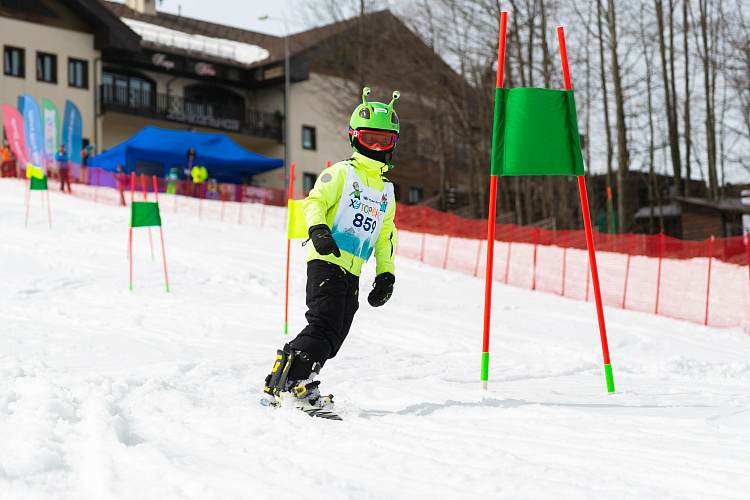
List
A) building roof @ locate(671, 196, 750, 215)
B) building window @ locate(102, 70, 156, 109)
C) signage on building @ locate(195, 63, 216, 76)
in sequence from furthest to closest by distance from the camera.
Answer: signage on building @ locate(195, 63, 216, 76), building window @ locate(102, 70, 156, 109), building roof @ locate(671, 196, 750, 215)

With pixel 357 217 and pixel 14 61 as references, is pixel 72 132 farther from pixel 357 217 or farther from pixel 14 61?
pixel 357 217

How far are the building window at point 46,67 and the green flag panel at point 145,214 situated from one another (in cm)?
2418

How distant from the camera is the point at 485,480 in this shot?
9.32 ft

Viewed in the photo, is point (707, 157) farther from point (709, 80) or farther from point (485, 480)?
point (485, 480)

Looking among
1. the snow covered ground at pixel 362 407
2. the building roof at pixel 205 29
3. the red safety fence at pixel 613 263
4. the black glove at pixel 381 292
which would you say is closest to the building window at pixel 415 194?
the building roof at pixel 205 29

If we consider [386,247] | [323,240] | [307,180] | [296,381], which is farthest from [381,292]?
[307,180]

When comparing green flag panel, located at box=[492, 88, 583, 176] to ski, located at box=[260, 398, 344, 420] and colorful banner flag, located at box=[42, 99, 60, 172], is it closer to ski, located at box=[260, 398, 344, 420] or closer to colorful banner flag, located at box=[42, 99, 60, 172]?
ski, located at box=[260, 398, 344, 420]

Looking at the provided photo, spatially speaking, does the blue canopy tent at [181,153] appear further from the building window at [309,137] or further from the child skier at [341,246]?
the child skier at [341,246]

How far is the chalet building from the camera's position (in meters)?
31.4

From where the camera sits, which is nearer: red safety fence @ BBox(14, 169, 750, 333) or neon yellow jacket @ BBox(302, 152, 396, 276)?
neon yellow jacket @ BBox(302, 152, 396, 276)

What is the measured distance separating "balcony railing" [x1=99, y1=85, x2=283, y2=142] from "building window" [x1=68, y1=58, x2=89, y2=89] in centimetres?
85

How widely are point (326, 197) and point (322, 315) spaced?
2.26 ft

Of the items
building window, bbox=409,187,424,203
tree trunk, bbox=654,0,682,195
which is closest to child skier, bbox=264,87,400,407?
tree trunk, bbox=654,0,682,195

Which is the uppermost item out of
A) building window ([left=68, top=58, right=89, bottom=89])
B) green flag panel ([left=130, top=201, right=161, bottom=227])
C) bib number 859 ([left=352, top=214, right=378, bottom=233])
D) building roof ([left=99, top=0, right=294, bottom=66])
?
building roof ([left=99, top=0, right=294, bottom=66])
